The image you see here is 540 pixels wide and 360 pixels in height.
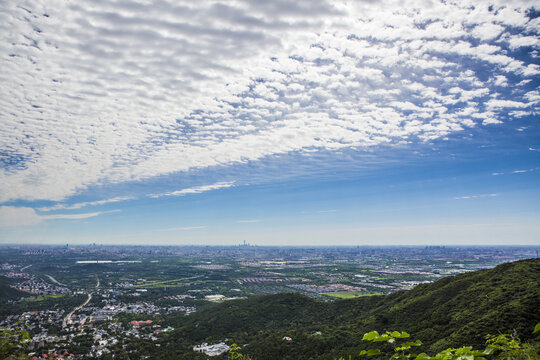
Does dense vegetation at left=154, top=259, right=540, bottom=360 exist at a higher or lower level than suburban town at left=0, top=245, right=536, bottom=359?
higher

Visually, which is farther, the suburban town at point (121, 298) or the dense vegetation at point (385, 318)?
the suburban town at point (121, 298)

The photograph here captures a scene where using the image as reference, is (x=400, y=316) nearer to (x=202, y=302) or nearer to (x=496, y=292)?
(x=496, y=292)

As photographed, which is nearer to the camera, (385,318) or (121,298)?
(385,318)

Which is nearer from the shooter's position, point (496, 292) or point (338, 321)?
point (496, 292)

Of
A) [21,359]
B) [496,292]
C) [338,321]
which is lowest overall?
[338,321]

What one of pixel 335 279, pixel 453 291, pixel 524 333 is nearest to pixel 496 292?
pixel 453 291

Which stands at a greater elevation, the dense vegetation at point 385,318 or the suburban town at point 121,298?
the dense vegetation at point 385,318

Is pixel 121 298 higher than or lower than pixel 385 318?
lower

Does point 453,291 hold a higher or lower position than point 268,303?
higher
